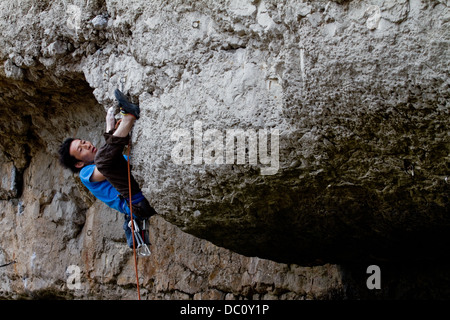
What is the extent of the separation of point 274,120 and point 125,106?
557 millimetres

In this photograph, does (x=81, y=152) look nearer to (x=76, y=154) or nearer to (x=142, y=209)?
(x=76, y=154)


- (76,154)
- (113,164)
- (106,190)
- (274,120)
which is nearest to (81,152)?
(76,154)

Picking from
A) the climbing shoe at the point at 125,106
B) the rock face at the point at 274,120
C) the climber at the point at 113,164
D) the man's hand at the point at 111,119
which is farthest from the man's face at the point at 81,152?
the climbing shoe at the point at 125,106

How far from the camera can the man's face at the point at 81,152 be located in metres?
2.33

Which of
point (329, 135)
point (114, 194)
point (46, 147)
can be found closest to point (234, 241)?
point (114, 194)

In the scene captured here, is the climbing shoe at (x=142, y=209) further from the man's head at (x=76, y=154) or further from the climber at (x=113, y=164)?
the man's head at (x=76, y=154)

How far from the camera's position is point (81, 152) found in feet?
7.65

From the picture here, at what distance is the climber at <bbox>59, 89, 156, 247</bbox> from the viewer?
187 centimetres

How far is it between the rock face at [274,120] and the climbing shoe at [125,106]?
36 mm

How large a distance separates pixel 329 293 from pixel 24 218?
183 cm

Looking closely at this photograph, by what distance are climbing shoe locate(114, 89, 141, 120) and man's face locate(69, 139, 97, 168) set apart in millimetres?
557

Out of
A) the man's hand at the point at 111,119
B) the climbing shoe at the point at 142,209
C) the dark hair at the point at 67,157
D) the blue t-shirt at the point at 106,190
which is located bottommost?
the climbing shoe at the point at 142,209

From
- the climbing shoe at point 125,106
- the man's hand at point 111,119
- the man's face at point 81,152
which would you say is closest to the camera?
the climbing shoe at point 125,106

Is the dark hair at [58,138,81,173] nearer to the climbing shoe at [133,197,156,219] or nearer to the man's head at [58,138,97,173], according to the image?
the man's head at [58,138,97,173]
